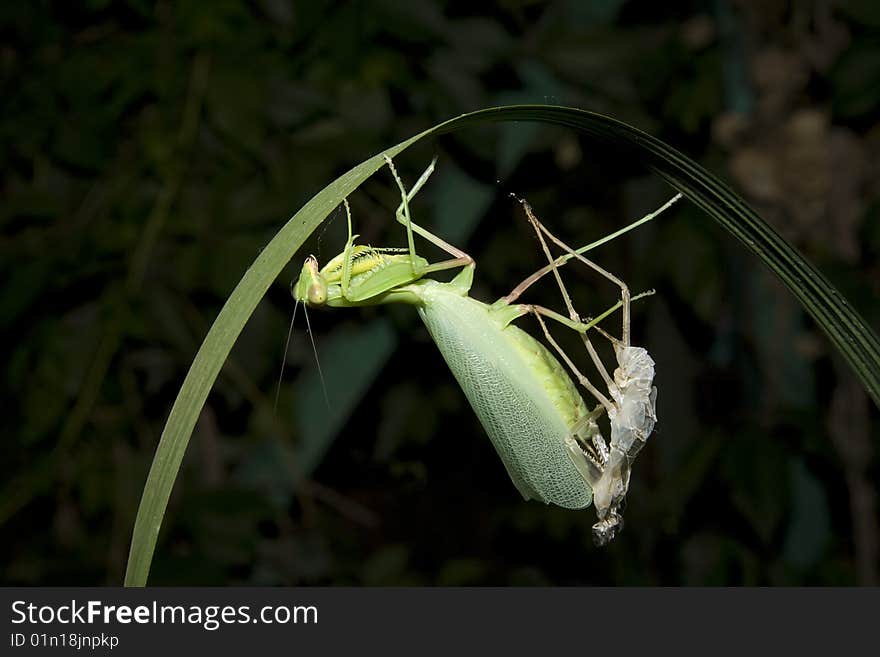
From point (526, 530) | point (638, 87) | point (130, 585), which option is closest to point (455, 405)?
point (526, 530)

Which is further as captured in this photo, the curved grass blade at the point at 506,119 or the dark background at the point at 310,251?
the dark background at the point at 310,251

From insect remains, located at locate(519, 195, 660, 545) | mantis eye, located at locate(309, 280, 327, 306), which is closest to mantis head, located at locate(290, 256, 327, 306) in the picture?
mantis eye, located at locate(309, 280, 327, 306)

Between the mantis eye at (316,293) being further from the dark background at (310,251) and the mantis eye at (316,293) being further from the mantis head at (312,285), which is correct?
the dark background at (310,251)

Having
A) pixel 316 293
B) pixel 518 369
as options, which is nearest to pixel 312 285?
pixel 316 293

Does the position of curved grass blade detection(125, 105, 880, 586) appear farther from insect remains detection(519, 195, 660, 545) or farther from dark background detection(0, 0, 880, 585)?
dark background detection(0, 0, 880, 585)

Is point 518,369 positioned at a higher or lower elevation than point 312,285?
lower

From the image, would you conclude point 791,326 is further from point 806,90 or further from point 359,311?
point 359,311

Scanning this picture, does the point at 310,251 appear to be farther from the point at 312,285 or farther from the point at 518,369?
the point at 518,369

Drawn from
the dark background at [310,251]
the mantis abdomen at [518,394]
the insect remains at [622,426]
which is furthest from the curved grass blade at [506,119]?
the dark background at [310,251]
